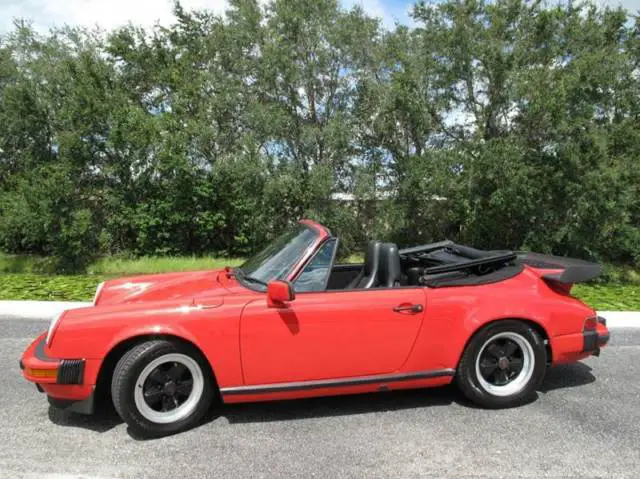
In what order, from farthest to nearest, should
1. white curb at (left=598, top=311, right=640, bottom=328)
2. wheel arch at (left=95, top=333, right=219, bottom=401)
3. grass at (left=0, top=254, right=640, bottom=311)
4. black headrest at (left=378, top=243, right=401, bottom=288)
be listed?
1. grass at (left=0, top=254, right=640, bottom=311)
2. white curb at (left=598, top=311, right=640, bottom=328)
3. black headrest at (left=378, top=243, right=401, bottom=288)
4. wheel arch at (left=95, top=333, right=219, bottom=401)

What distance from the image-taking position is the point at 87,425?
3738 millimetres

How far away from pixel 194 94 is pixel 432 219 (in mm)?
8231

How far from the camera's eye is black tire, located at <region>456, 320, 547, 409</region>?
400 cm

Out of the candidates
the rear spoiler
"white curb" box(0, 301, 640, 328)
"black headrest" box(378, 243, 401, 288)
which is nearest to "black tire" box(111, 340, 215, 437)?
"black headrest" box(378, 243, 401, 288)

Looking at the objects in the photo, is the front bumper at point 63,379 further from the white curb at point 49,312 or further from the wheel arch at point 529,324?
the white curb at point 49,312

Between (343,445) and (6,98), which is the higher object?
(6,98)


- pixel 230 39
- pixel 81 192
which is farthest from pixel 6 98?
pixel 230 39

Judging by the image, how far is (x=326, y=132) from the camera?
1567cm

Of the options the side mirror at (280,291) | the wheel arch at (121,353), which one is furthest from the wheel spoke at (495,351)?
the wheel arch at (121,353)

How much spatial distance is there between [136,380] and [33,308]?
4.83 m

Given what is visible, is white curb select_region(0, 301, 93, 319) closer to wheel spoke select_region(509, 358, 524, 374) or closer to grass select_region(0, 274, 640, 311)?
grass select_region(0, 274, 640, 311)

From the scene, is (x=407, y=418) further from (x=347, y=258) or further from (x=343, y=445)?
(x=347, y=258)

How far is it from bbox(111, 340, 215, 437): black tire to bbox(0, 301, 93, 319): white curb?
4185mm

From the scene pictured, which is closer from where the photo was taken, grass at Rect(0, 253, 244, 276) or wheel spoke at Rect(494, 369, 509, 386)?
wheel spoke at Rect(494, 369, 509, 386)
